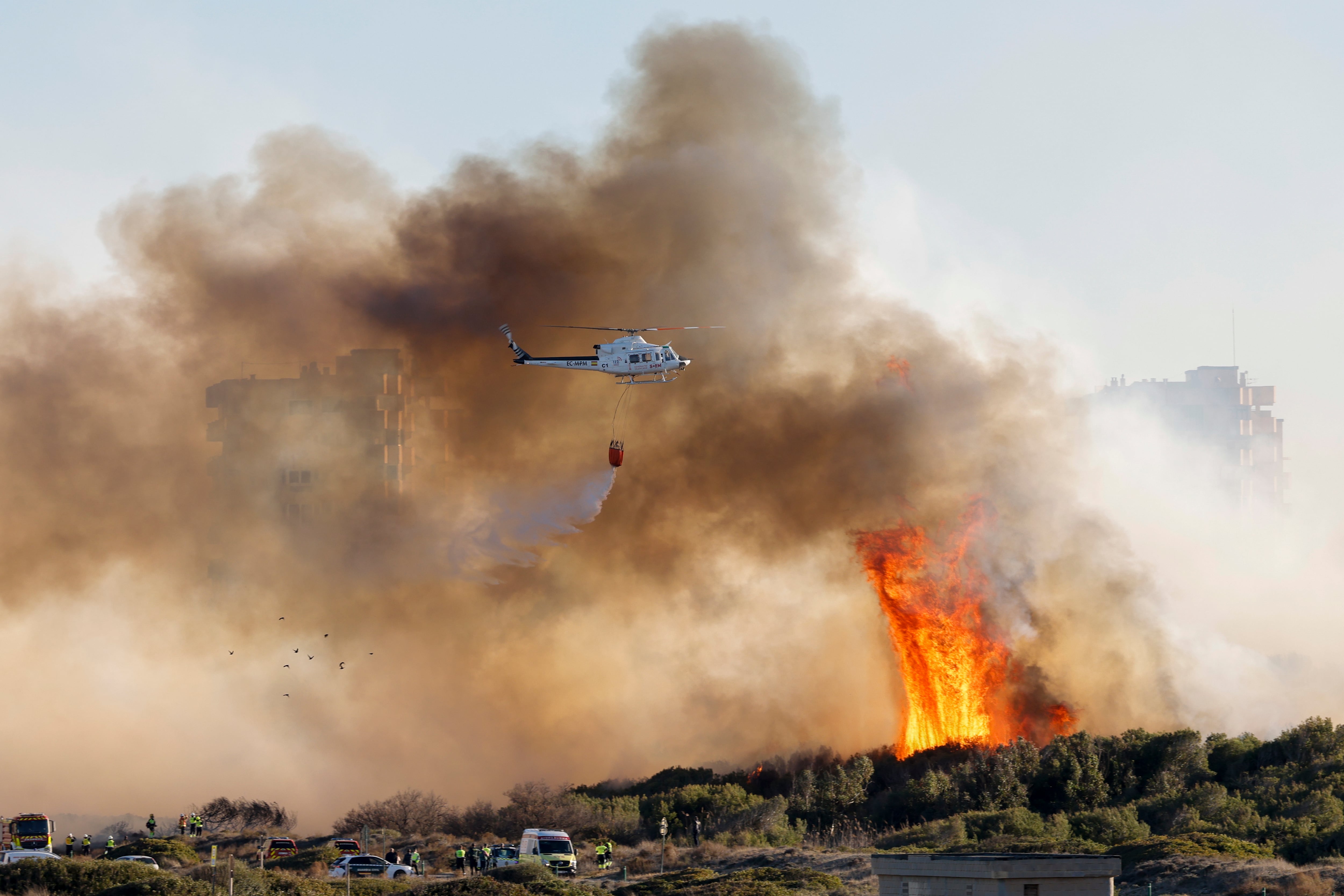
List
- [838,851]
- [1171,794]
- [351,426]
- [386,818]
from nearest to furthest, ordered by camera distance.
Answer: [838,851]
[1171,794]
[386,818]
[351,426]

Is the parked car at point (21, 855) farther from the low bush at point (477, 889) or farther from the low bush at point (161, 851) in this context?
the low bush at point (477, 889)

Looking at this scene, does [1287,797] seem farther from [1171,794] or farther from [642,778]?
[642,778]

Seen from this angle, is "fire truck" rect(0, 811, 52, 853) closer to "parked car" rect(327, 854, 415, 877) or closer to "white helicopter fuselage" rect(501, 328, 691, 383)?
"parked car" rect(327, 854, 415, 877)

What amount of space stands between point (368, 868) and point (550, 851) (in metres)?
9.35

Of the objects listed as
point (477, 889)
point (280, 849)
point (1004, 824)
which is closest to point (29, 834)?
point (280, 849)

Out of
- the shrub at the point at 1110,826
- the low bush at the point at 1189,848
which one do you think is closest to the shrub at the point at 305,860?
the shrub at the point at 1110,826

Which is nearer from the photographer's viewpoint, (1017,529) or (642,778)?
(1017,529)

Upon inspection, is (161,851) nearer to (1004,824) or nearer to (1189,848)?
(1004,824)

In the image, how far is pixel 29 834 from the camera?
261 feet

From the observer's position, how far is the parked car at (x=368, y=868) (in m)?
72.4

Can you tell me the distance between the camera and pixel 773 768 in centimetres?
11144

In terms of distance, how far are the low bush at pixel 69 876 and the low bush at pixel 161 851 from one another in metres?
14.1

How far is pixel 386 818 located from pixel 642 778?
25.2m

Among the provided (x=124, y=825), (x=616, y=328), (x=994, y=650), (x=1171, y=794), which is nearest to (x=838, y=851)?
(x=1171, y=794)
